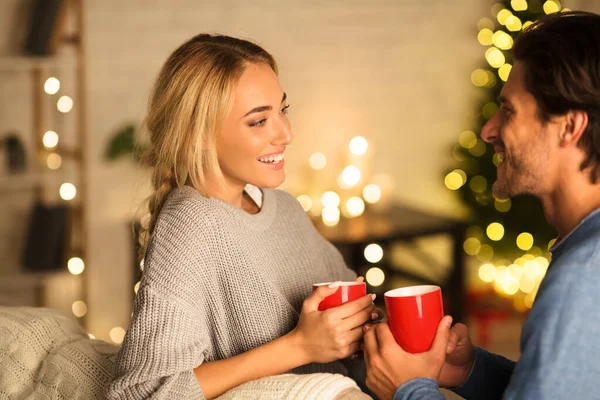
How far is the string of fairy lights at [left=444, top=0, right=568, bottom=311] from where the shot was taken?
4242 mm

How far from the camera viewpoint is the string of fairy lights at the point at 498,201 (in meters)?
4.24

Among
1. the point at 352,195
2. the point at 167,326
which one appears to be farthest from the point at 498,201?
the point at 167,326

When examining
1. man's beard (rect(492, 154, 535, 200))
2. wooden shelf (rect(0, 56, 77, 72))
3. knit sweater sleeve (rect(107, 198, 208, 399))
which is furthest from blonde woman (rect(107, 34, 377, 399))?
wooden shelf (rect(0, 56, 77, 72))

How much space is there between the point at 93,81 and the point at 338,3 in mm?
1300

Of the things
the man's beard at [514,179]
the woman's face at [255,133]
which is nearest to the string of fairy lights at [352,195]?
the woman's face at [255,133]

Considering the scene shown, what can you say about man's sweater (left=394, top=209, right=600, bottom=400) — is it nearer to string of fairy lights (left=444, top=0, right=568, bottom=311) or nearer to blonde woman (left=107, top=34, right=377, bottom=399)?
blonde woman (left=107, top=34, right=377, bottom=399)

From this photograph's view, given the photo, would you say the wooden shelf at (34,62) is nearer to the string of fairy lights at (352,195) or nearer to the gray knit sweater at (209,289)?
the string of fairy lights at (352,195)

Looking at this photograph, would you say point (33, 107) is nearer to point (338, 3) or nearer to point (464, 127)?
point (338, 3)

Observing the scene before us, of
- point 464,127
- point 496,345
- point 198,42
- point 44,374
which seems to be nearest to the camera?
point 44,374

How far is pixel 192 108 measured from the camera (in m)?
1.73

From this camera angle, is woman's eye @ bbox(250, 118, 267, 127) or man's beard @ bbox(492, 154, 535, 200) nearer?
man's beard @ bbox(492, 154, 535, 200)

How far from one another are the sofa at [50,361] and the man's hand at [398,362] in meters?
0.13

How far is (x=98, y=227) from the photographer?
12.8 feet

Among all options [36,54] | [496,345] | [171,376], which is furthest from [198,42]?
[496,345]
